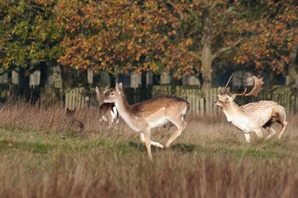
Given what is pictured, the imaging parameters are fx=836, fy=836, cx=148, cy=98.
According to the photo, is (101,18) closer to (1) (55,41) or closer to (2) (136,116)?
(1) (55,41)

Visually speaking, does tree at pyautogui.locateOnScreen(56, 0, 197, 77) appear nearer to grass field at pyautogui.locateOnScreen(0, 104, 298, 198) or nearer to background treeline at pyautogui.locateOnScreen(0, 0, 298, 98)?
background treeline at pyautogui.locateOnScreen(0, 0, 298, 98)

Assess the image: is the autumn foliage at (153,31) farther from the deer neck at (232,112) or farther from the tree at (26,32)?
the deer neck at (232,112)

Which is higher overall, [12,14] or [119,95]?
[12,14]

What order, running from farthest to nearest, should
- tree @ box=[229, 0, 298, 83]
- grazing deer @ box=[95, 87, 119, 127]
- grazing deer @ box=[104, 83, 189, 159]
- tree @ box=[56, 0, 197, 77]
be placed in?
tree @ box=[229, 0, 298, 83] → tree @ box=[56, 0, 197, 77] → grazing deer @ box=[95, 87, 119, 127] → grazing deer @ box=[104, 83, 189, 159]

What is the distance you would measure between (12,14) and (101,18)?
5018mm

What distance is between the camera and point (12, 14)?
108ft

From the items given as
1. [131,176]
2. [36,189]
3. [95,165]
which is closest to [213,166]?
[131,176]

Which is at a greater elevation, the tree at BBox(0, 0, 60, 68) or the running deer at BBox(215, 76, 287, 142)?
the tree at BBox(0, 0, 60, 68)

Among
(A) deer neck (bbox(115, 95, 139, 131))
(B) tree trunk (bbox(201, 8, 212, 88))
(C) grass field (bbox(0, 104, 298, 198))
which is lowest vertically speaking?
(C) grass field (bbox(0, 104, 298, 198))

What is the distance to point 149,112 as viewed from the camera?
16391 mm

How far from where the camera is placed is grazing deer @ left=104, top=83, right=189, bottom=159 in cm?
1636

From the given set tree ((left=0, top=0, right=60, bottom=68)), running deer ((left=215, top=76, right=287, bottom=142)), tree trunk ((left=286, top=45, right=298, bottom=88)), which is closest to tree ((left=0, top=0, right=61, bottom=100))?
tree ((left=0, top=0, right=60, bottom=68))

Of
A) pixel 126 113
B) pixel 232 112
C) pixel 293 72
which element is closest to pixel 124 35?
pixel 293 72

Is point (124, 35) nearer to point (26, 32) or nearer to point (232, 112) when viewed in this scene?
point (26, 32)
